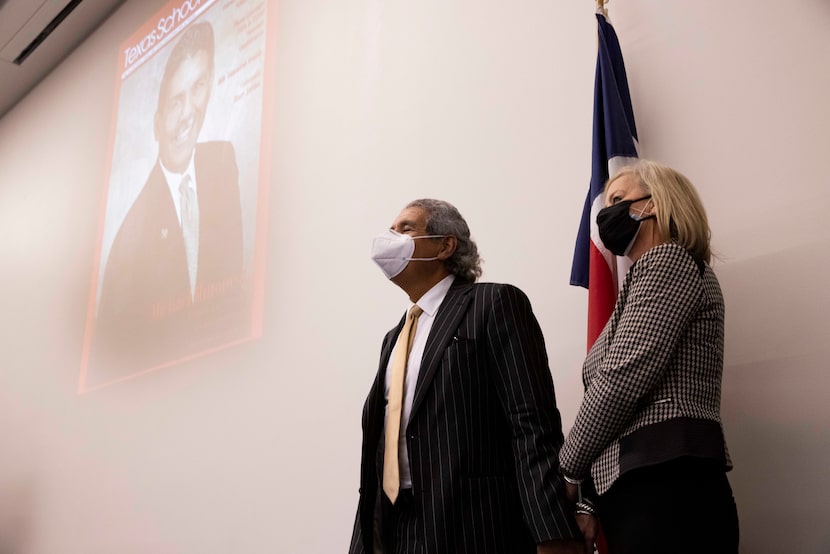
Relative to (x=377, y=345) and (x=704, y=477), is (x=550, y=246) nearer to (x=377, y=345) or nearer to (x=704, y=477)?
(x=377, y=345)

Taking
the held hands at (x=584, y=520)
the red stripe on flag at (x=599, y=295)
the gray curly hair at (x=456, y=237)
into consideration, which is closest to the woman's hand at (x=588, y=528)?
the held hands at (x=584, y=520)

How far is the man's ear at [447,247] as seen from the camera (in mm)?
2197

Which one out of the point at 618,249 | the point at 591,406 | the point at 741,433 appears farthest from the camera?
the point at 741,433

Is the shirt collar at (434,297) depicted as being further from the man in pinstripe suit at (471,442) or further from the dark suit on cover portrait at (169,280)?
the dark suit on cover portrait at (169,280)

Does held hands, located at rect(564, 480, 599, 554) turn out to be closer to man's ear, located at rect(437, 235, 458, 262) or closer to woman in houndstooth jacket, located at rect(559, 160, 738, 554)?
woman in houndstooth jacket, located at rect(559, 160, 738, 554)

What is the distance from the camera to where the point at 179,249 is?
4129mm

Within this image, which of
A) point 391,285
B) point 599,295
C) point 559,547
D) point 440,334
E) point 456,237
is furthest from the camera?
point 391,285

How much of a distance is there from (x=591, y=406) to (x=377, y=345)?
1.52 meters

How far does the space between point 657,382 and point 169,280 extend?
312 centimetres

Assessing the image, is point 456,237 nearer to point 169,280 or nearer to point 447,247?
point 447,247

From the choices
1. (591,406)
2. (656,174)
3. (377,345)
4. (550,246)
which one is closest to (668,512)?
(591,406)

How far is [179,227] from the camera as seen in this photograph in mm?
4172

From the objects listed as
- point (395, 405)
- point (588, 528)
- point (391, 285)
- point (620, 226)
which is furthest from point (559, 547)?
point (391, 285)

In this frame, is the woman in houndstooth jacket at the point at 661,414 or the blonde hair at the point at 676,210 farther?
the blonde hair at the point at 676,210
